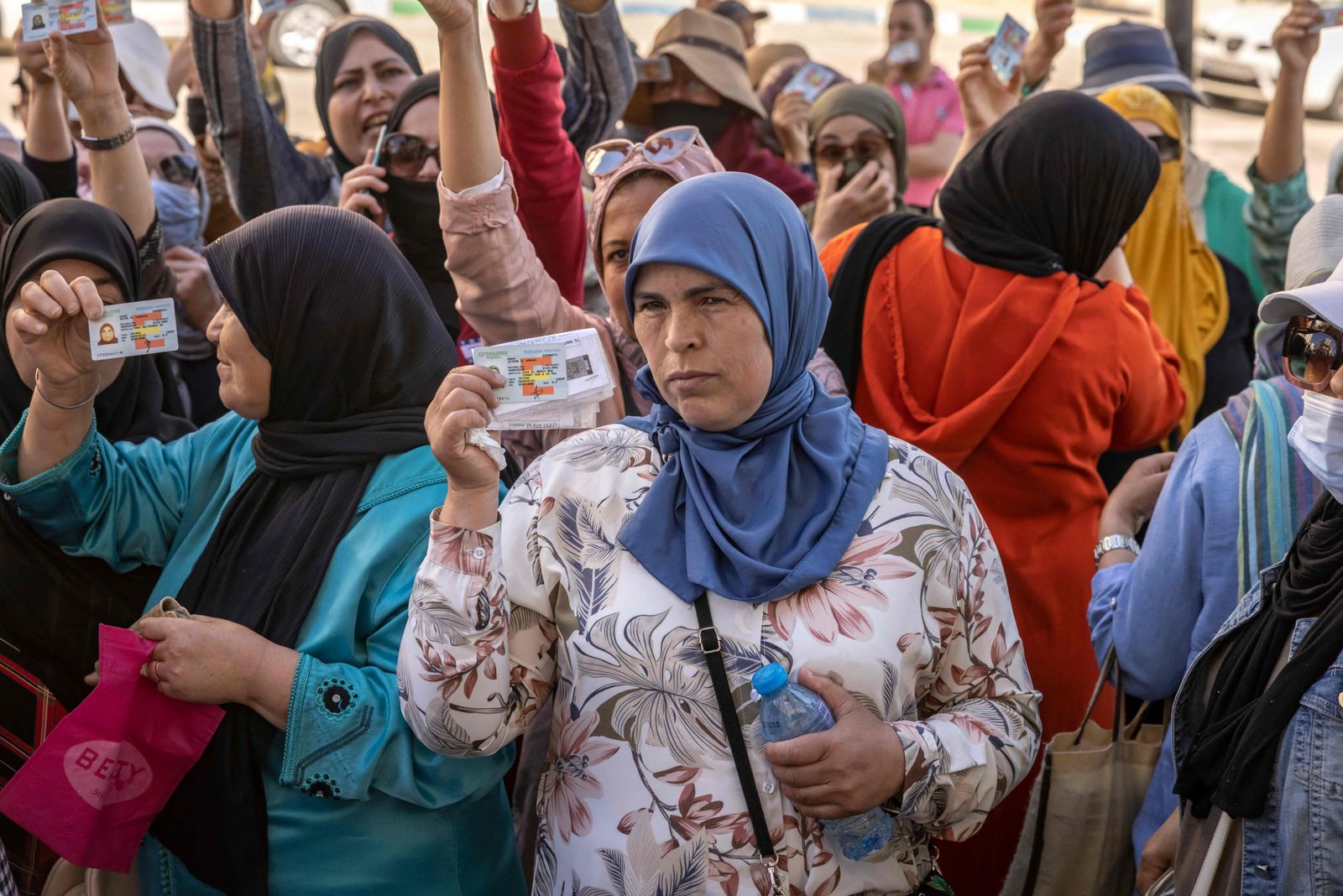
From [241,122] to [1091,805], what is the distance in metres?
2.98

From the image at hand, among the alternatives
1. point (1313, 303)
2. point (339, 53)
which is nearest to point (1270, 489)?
point (1313, 303)

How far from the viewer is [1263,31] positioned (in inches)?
578

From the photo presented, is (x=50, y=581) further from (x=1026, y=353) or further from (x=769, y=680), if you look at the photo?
(x=1026, y=353)

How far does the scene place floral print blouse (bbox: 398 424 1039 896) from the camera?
1.95 meters

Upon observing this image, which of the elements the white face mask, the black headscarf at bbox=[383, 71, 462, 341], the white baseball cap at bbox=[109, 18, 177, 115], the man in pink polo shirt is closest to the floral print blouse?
the white face mask

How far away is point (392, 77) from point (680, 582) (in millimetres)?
2892

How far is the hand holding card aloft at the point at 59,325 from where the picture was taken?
241cm

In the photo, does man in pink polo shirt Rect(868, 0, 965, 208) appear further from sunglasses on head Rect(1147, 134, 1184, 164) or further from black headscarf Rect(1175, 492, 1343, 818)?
black headscarf Rect(1175, 492, 1343, 818)

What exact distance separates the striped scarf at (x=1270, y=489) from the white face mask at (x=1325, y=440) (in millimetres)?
302

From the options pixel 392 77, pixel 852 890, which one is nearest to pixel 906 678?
pixel 852 890

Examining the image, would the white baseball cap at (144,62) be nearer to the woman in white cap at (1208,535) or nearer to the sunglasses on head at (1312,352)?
the woman in white cap at (1208,535)

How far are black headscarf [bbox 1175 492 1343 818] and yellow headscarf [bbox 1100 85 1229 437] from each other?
2315 mm

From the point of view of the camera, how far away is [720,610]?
1.99 m

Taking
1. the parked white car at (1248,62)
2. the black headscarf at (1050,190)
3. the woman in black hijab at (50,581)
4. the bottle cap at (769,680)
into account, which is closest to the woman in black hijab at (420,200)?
the woman in black hijab at (50,581)
